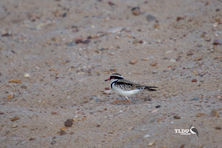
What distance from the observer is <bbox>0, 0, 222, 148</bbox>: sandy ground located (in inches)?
205

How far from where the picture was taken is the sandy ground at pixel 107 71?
17.1 feet

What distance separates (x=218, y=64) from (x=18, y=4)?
7447mm

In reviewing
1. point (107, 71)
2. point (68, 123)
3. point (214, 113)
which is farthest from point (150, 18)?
point (214, 113)

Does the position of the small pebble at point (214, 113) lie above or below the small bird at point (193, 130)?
above

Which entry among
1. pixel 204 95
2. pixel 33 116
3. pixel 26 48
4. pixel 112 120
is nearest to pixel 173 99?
pixel 204 95

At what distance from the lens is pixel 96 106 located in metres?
6.43

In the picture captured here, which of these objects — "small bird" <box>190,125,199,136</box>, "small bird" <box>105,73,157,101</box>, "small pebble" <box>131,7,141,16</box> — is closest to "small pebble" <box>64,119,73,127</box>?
"small bird" <box>105,73,157,101</box>

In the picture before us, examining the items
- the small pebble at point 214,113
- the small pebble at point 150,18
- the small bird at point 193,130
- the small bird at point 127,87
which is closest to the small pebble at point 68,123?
the small bird at point 127,87

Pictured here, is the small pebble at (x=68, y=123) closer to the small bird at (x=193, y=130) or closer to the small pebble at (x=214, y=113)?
the small bird at (x=193, y=130)

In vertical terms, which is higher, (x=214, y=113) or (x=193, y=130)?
(x=214, y=113)

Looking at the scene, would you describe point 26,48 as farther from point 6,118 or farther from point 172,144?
point 172,144

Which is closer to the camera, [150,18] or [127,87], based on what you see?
[127,87]

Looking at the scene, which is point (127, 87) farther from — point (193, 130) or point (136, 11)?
point (136, 11)

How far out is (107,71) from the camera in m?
7.99
